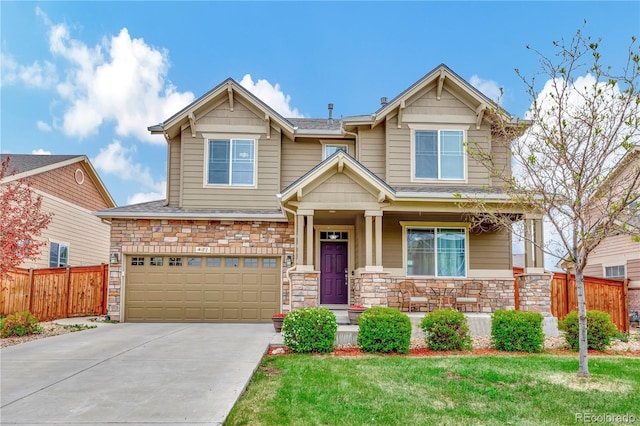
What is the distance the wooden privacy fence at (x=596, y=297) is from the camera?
495 inches

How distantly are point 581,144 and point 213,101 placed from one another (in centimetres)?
1033

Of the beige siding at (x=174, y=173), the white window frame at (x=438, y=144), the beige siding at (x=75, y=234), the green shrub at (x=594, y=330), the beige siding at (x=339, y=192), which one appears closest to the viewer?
the green shrub at (x=594, y=330)

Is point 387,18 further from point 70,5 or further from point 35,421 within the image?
point 35,421

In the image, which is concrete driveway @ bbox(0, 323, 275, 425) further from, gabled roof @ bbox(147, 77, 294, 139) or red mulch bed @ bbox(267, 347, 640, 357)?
gabled roof @ bbox(147, 77, 294, 139)

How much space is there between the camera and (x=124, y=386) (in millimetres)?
5914

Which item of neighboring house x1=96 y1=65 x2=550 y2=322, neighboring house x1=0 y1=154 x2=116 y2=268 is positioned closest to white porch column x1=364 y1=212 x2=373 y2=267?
neighboring house x1=96 y1=65 x2=550 y2=322

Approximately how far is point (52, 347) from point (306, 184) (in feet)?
20.0

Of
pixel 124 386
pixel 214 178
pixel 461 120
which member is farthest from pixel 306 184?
pixel 124 386

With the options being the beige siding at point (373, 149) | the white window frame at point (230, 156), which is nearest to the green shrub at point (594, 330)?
the beige siding at point (373, 149)

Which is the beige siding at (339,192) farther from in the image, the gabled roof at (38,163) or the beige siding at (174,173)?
the gabled roof at (38,163)

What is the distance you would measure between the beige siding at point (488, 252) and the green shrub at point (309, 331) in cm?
609

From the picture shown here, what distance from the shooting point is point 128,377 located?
6.41 meters

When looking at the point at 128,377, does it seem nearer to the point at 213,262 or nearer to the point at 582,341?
the point at 582,341

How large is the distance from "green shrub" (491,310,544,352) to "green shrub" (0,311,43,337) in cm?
1030
